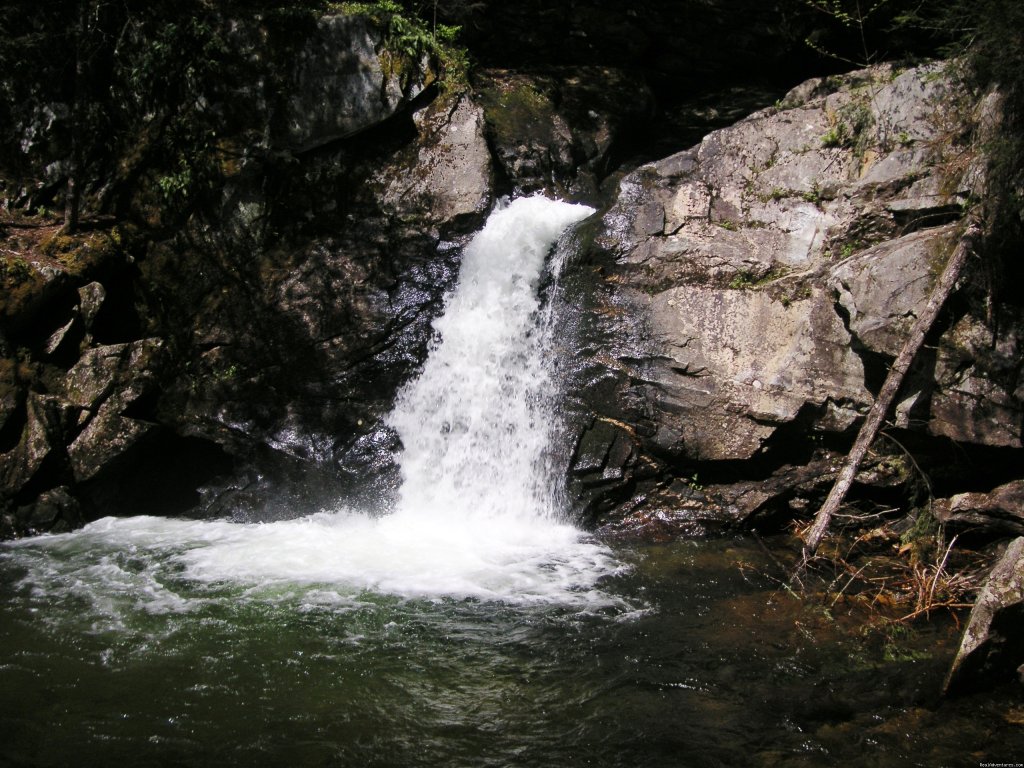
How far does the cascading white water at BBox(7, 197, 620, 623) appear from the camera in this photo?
6.07 meters

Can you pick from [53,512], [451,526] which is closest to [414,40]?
[451,526]

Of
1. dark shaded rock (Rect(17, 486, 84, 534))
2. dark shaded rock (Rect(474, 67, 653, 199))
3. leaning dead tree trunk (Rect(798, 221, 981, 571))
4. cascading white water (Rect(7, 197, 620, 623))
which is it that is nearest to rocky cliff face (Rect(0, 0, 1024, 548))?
dark shaded rock (Rect(17, 486, 84, 534))

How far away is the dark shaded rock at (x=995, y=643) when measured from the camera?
13.9 ft

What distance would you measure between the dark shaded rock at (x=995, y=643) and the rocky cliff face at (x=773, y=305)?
7.24ft

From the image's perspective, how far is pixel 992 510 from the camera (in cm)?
601

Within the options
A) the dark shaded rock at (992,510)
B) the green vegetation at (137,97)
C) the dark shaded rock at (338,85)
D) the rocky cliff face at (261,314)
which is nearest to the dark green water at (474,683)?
the dark shaded rock at (992,510)

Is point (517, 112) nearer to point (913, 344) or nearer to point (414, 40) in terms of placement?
point (414, 40)

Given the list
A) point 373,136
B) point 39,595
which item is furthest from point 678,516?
point 373,136

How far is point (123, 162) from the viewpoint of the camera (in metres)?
9.23

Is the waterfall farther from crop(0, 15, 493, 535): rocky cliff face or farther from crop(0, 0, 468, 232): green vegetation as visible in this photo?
crop(0, 0, 468, 232): green vegetation

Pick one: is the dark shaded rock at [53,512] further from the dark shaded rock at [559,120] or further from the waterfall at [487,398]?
the dark shaded rock at [559,120]

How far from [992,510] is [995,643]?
2.17 meters

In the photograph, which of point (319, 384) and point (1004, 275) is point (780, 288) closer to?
point (1004, 275)

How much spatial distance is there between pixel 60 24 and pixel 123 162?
211 cm
